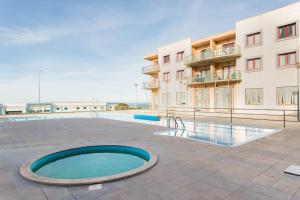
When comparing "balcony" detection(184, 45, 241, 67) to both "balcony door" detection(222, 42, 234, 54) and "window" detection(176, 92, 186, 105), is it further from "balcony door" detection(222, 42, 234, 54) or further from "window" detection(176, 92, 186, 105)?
"window" detection(176, 92, 186, 105)

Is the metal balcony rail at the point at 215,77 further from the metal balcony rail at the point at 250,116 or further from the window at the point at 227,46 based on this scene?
the metal balcony rail at the point at 250,116

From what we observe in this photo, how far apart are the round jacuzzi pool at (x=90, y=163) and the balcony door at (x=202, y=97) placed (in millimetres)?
15359

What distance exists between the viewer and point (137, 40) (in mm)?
17297

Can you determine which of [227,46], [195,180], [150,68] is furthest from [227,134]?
[150,68]

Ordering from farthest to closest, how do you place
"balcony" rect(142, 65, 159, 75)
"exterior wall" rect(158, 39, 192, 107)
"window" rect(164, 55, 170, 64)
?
1. "balcony" rect(142, 65, 159, 75)
2. "window" rect(164, 55, 170, 64)
3. "exterior wall" rect(158, 39, 192, 107)

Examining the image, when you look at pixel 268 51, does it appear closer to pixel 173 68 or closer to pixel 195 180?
pixel 173 68

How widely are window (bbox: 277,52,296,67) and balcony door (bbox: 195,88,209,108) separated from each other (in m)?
6.78

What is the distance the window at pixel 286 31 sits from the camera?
43.5 ft

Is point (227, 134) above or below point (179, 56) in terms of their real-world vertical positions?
below

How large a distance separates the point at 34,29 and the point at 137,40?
873cm

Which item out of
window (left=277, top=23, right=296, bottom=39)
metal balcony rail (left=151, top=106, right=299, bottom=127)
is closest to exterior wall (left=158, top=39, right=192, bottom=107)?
metal balcony rail (left=151, top=106, right=299, bottom=127)

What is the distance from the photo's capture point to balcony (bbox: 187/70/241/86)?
15.9m

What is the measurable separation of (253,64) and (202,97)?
595cm

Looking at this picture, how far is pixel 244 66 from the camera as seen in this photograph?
15.6 m
